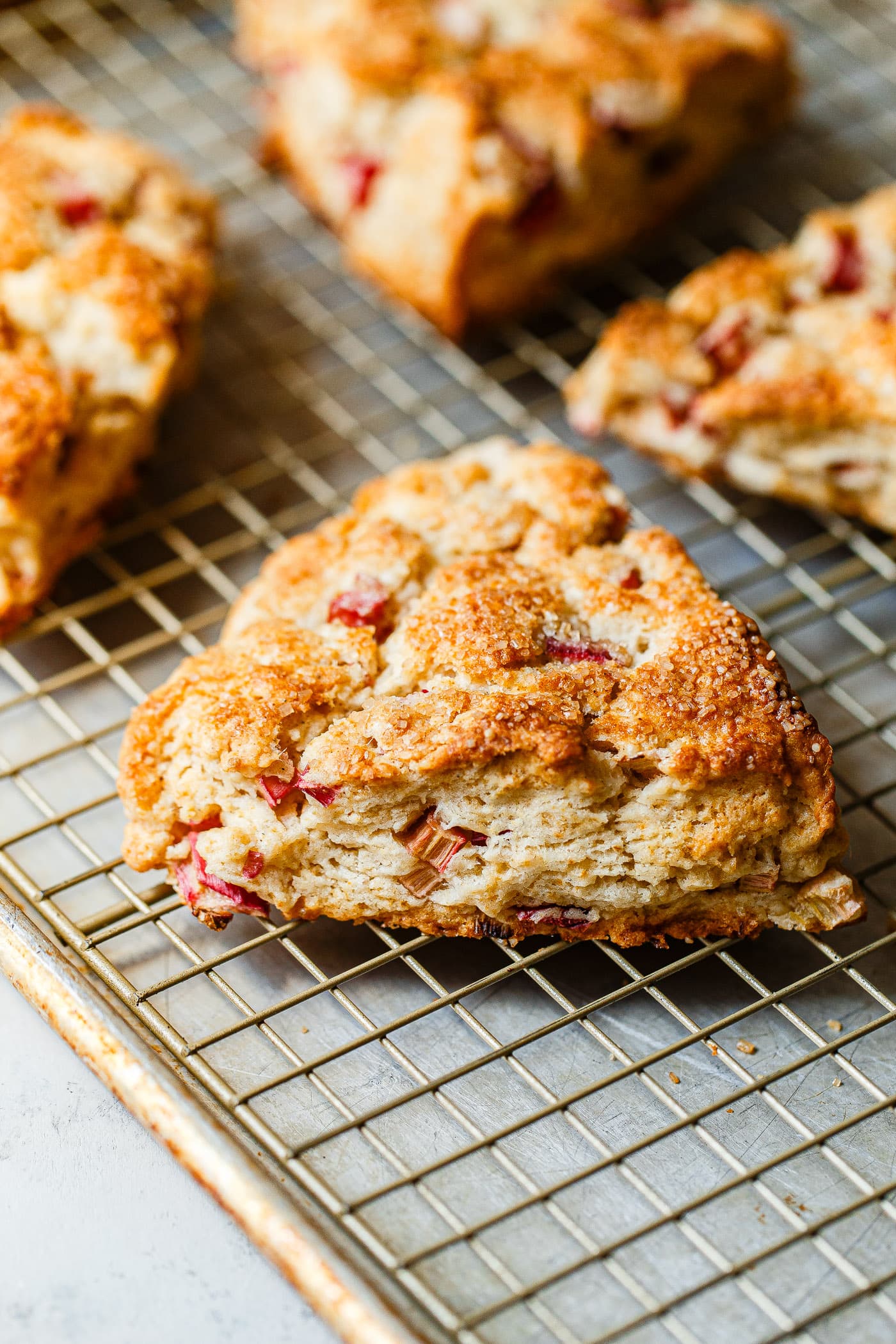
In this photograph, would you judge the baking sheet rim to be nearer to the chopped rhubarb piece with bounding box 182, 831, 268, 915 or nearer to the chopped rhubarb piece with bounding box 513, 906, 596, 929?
the chopped rhubarb piece with bounding box 182, 831, 268, 915

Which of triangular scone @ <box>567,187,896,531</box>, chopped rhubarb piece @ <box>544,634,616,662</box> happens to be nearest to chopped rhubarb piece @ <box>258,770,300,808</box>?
chopped rhubarb piece @ <box>544,634,616,662</box>

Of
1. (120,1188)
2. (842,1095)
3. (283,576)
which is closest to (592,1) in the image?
(283,576)

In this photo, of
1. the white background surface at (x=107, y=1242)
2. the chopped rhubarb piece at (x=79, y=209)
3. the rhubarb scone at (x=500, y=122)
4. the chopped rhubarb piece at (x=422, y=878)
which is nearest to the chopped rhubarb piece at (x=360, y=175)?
the rhubarb scone at (x=500, y=122)

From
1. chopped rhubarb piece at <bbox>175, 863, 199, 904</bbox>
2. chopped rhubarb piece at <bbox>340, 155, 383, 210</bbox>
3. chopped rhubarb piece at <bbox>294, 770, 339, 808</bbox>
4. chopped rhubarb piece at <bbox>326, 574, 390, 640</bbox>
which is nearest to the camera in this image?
chopped rhubarb piece at <bbox>294, 770, 339, 808</bbox>

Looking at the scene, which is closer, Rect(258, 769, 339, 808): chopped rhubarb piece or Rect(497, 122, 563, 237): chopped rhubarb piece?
Rect(258, 769, 339, 808): chopped rhubarb piece

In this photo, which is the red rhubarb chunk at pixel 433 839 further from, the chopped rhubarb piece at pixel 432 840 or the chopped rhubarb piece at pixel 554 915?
the chopped rhubarb piece at pixel 554 915

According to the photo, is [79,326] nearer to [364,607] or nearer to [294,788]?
[364,607]

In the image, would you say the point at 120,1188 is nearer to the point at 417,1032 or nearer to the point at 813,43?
the point at 417,1032
